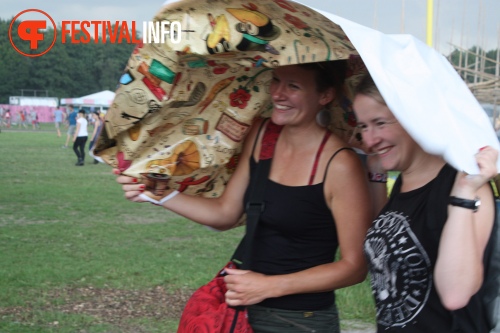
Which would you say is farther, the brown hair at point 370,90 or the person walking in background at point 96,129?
the person walking in background at point 96,129

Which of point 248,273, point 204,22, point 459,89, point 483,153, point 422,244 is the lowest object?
point 248,273

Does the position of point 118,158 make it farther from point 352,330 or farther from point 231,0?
point 352,330

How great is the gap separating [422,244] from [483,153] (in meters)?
0.31

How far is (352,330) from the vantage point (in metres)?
5.45

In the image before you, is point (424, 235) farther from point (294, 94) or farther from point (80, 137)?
point (80, 137)

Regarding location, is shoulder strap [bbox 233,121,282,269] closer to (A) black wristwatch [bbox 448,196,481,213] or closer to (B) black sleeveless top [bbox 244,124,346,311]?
(B) black sleeveless top [bbox 244,124,346,311]

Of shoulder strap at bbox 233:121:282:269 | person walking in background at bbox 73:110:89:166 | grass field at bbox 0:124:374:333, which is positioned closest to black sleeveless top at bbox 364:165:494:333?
shoulder strap at bbox 233:121:282:269

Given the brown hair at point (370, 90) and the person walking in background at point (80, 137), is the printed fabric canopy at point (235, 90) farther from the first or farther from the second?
the person walking in background at point (80, 137)

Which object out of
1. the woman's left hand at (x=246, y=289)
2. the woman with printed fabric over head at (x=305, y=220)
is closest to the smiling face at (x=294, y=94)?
the woman with printed fabric over head at (x=305, y=220)

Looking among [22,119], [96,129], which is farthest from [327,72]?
[22,119]

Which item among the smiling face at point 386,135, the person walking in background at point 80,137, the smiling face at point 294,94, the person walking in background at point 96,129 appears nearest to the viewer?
the smiling face at point 386,135

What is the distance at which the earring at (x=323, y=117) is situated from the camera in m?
2.58

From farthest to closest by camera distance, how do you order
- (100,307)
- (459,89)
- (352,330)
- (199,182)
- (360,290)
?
(360,290)
(100,307)
(352,330)
(199,182)
(459,89)

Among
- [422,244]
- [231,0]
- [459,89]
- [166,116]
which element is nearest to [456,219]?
[422,244]
